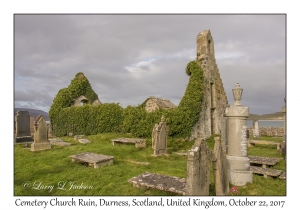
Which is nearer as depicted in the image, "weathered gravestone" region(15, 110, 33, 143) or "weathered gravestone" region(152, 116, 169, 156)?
"weathered gravestone" region(152, 116, 169, 156)

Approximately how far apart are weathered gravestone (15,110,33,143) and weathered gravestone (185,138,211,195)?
13772 mm

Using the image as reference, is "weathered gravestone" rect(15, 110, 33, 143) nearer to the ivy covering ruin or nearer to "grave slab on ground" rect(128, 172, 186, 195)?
the ivy covering ruin

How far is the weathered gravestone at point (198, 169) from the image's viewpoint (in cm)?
492

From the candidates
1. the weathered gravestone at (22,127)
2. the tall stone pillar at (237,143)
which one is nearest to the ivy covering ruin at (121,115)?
the weathered gravestone at (22,127)

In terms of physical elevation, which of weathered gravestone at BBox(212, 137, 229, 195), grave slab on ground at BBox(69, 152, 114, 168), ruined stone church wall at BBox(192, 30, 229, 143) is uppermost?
ruined stone church wall at BBox(192, 30, 229, 143)

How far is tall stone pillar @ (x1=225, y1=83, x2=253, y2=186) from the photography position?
6.61 meters

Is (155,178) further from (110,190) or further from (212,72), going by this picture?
(212,72)

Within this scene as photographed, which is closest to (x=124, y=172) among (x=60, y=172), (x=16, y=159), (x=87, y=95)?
(x=60, y=172)

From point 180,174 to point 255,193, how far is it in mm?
2512

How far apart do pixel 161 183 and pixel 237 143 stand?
2.83 meters

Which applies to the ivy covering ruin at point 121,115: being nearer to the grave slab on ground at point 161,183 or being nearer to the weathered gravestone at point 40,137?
the weathered gravestone at point 40,137

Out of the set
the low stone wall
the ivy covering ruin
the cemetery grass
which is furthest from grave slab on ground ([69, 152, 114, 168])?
the low stone wall

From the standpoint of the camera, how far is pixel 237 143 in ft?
22.6

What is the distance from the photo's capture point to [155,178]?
6.44 m
